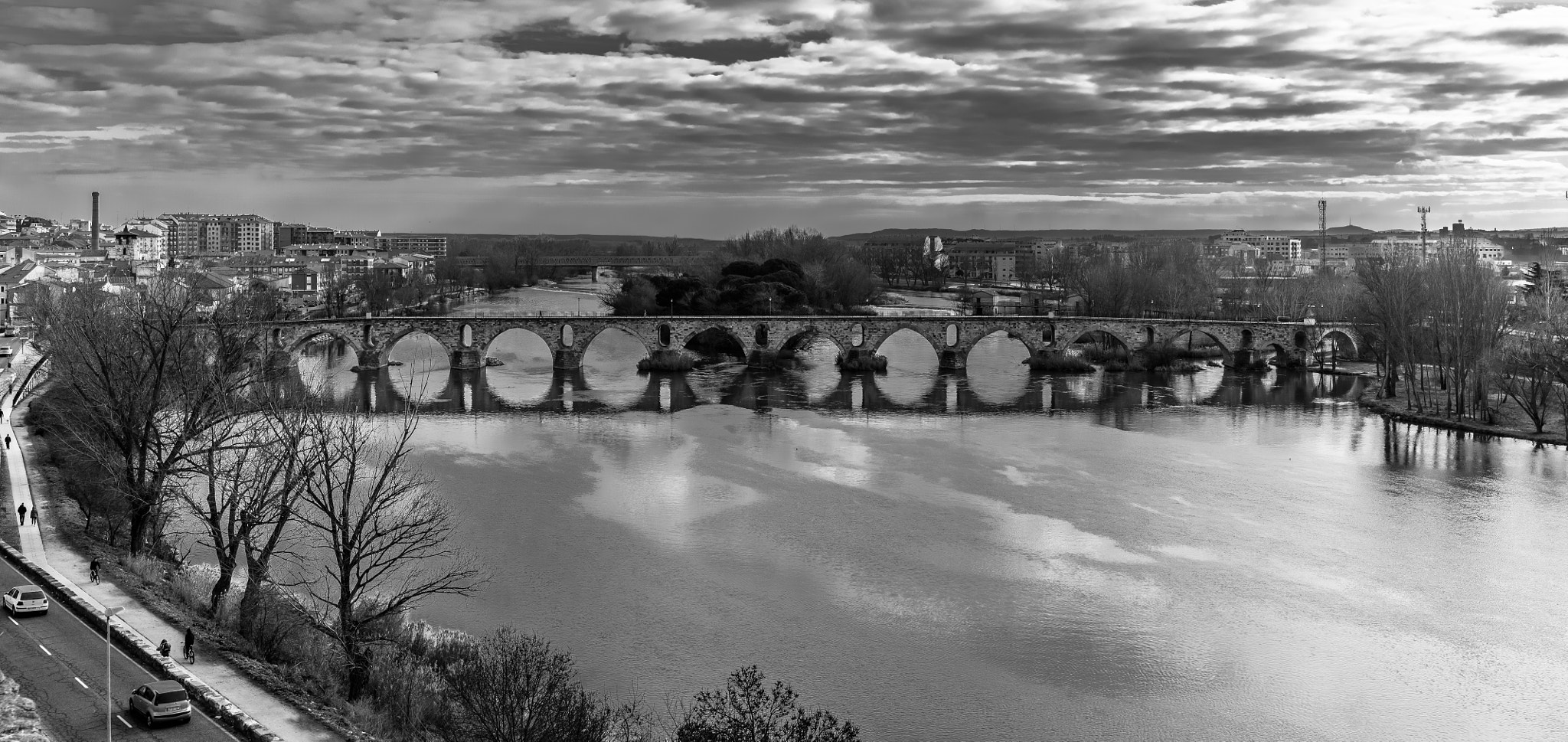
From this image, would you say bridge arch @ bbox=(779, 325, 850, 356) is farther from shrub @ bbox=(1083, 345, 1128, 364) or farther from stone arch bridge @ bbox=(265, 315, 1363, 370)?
shrub @ bbox=(1083, 345, 1128, 364)

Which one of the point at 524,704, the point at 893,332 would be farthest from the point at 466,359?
the point at 524,704

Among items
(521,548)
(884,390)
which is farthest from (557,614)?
(884,390)

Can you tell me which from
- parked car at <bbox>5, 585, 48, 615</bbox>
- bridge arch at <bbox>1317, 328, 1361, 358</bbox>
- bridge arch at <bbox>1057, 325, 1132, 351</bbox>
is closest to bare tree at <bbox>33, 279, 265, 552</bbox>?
parked car at <bbox>5, 585, 48, 615</bbox>

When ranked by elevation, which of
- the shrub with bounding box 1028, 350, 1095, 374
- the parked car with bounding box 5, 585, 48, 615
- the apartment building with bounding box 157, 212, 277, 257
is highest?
the apartment building with bounding box 157, 212, 277, 257

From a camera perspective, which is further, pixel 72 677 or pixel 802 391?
pixel 802 391

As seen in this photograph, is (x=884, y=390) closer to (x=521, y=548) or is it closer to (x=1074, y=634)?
(x=521, y=548)

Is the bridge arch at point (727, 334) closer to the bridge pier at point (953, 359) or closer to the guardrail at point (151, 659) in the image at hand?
the bridge pier at point (953, 359)

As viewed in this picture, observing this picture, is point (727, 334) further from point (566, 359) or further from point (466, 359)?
point (466, 359)
